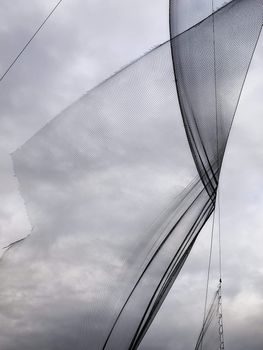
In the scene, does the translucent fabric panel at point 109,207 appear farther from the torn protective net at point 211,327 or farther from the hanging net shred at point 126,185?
the torn protective net at point 211,327

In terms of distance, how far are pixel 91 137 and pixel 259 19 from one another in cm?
438

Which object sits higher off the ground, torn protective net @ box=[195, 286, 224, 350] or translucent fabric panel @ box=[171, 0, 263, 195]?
translucent fabric panel @ box=[171, 0, 263, 195]

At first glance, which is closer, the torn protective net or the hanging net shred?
the hanging net shred

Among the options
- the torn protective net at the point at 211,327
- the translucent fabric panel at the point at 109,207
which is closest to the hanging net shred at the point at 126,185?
the translucent fabric panel at the point at 109,207

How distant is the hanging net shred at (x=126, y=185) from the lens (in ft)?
22.1

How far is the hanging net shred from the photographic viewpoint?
6734 millimetres

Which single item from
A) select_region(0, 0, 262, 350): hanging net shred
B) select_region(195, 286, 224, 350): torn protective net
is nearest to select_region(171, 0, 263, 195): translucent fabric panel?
select_region(0, 0, 262, 350): hanging net shred

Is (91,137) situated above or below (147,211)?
above

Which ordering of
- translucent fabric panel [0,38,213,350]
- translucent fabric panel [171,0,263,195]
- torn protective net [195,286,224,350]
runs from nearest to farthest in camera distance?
1. translucent fabric panel [0,38,213,350]
2. translucent fabric panel [171,0,263,195]
3. torn protective net [195,286,224,350]

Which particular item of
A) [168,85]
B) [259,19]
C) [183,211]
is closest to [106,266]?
[183,211]

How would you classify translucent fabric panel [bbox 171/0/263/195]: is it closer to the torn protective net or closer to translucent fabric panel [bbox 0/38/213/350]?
translucent fabric panel [bbox 0/38/213/350]

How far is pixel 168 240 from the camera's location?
795 centimetres

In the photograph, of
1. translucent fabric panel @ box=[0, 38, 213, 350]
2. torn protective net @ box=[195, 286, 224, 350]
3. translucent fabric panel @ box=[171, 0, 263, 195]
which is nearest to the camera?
translucent fabric panel @ box=[0, 38, 213, 350]

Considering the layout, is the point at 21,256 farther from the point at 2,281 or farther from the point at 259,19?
the point at 259,19
